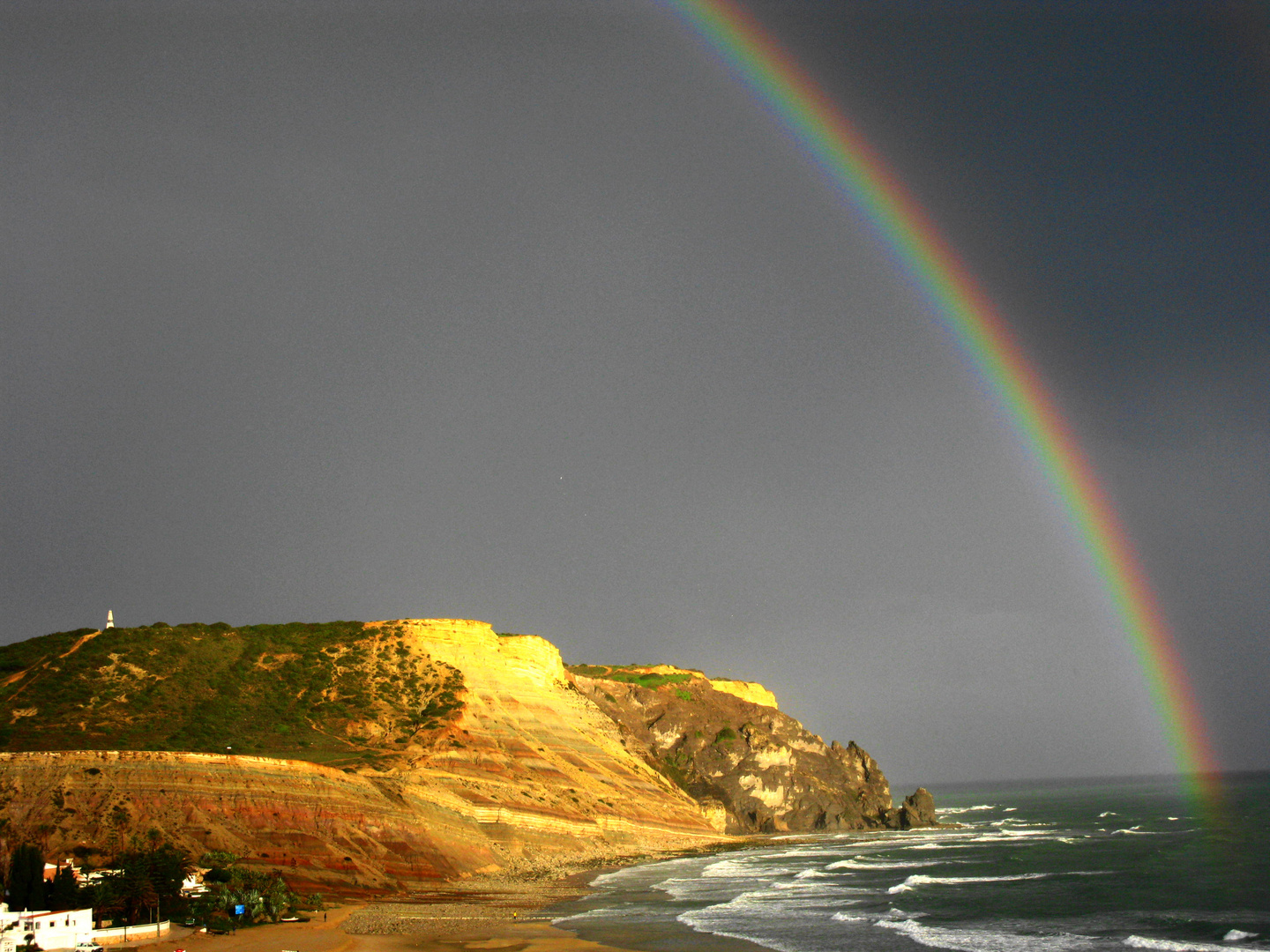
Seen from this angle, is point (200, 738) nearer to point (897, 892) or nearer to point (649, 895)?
point (649, 895)

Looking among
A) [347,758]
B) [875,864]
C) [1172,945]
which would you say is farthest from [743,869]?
[1172,945]

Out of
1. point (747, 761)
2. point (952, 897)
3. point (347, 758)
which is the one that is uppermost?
point (347, 758)

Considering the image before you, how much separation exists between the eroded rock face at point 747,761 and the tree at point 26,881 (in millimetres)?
82873

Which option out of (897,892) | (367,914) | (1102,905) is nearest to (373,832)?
(367,914)

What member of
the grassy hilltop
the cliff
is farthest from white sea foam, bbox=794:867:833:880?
the grassy hilltop

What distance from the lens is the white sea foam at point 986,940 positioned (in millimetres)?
46247

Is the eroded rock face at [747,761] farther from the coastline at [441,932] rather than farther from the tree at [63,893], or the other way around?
the tree at [63,893]

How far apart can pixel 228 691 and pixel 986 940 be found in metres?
67.4

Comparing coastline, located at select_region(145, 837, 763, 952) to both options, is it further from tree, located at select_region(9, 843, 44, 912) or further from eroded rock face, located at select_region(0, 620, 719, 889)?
tree, located at select_region(9, 843, 44, 912)

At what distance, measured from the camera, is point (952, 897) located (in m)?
64.3

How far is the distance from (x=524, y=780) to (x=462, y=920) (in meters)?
32.7

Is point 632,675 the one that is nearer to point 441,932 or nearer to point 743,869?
point 743,869

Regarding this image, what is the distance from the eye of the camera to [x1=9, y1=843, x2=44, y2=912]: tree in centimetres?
4459

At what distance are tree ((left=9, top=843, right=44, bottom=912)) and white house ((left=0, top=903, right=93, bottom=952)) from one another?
2.61ft
